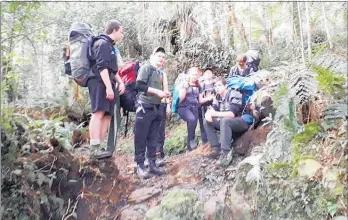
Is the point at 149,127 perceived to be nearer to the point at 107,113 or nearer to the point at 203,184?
the point at 107,113

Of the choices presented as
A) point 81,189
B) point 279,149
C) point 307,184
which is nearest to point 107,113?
point 81,189

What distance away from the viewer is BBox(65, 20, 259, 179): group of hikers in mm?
3451

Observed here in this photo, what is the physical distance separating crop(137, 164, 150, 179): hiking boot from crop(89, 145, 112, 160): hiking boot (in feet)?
1.07

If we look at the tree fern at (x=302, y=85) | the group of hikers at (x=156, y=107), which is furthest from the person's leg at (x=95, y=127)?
the tree fern at (x=302, y=85)

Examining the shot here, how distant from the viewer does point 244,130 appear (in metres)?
3.85

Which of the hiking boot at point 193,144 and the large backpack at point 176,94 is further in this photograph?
the large backpack at point 176,94

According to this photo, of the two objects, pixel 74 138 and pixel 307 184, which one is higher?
pixel 74 138

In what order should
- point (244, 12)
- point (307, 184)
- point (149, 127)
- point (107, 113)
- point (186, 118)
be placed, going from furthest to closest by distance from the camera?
point (244, 12) → point (186, 118) → point (149, 127) → point (107, 113) → point (307, 184)

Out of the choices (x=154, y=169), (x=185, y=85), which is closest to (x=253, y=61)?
(x=185, y=85)

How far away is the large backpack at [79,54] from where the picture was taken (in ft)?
11.2

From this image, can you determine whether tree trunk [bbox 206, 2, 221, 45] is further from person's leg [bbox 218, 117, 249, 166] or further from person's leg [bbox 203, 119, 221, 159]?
person's leg [bbox 218, 117, 249, 166]

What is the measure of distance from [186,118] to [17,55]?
210 cm

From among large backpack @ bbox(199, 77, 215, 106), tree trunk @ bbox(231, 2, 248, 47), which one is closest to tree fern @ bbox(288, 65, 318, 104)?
large backpack @ bbox(199, 77, 215, 106)

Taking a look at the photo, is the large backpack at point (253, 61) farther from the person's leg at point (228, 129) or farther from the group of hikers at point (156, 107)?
the person's leg at point (228, 129)
